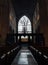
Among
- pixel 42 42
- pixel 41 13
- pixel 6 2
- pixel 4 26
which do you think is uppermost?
pixel 6 2

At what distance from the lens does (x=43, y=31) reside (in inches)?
1390

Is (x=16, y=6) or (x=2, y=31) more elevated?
(x=16, y=6)

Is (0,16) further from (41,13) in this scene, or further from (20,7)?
(20,7)

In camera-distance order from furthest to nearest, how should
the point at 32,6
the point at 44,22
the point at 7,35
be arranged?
the point at 32,6 < the point at 7,35 < the point at 44,22

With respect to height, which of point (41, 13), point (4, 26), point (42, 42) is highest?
point (41, 13)

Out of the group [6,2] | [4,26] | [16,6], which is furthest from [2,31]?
[16,6]

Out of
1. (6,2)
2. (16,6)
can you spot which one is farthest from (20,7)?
(6,2)

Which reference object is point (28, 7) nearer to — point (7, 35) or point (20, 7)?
point (20, 7)

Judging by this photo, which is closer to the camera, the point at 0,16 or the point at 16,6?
the point at 0,16

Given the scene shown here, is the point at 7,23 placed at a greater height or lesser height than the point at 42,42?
greater

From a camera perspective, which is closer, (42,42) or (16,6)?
(42,42)

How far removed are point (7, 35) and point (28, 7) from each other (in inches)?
573

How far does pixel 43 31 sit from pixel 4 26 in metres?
7.63

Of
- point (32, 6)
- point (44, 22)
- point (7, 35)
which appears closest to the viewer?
point (44, 22)
